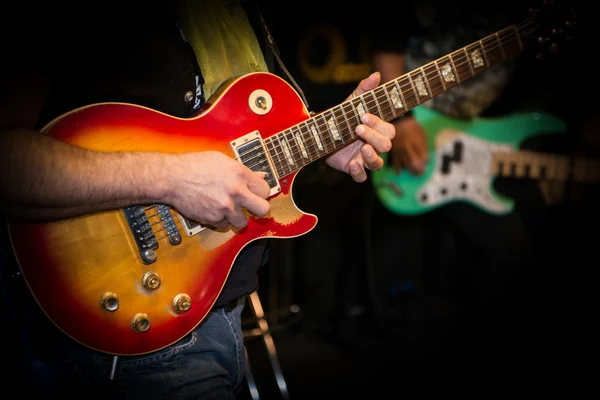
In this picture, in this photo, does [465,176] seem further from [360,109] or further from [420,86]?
[360,109]

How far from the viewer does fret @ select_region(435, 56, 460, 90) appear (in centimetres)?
174

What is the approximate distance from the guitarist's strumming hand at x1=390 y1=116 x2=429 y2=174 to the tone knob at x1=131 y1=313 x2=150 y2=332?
229 cm

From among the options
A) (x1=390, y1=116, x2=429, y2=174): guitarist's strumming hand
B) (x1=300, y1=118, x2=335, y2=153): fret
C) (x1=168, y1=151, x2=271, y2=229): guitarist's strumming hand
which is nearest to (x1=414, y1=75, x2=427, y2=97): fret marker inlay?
(x1=300, y1=118, x2=335, y2=153): fret

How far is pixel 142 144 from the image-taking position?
4.40ft

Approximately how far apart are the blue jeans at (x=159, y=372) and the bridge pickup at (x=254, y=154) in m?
0.45

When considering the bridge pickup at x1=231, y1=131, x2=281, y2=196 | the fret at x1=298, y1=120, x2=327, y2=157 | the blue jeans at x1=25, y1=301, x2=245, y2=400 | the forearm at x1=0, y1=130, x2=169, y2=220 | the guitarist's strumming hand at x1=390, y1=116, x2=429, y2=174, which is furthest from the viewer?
the guitarist's strumming hand at x1=390, y1=116, x2=429, y2=174

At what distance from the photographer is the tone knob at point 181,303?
1.37 m

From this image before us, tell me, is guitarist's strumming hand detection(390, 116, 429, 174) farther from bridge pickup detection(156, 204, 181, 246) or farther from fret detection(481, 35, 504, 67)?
bridge pickup detection(156, 204, 181, 246)

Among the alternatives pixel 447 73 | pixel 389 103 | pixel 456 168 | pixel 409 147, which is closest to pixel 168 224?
pixel 389 103

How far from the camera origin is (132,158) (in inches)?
49.7

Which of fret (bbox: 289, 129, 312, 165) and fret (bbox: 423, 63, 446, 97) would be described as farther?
fret (bbox: 423, 63, 446, 97)

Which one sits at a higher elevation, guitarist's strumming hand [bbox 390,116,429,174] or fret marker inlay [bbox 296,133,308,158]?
fret marker inlay [bbox 296,133,308,158]

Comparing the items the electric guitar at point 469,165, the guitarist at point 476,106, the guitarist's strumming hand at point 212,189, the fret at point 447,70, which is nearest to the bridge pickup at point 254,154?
the guitarist's strumming hand at point 212,189

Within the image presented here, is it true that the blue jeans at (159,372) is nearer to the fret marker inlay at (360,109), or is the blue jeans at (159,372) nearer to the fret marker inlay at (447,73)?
the fret marker inlay at (360,109)
